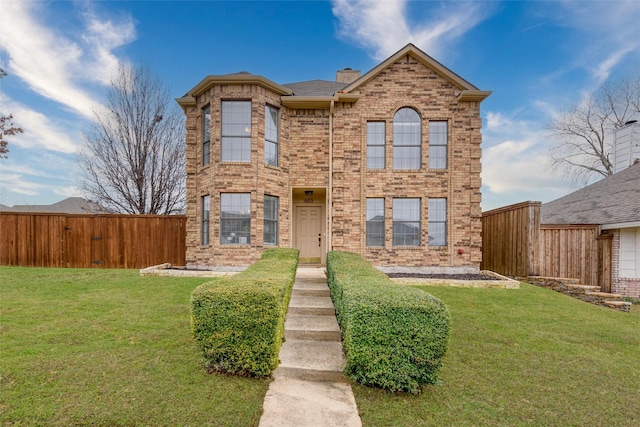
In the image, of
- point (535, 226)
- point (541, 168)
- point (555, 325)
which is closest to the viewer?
point (555, 325)

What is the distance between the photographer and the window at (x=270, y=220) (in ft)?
32.6

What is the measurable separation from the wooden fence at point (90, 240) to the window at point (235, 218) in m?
2.41

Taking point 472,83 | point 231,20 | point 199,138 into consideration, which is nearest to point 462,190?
point 472,83

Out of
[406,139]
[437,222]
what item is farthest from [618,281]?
[406,139]

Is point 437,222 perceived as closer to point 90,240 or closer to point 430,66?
point 430,66

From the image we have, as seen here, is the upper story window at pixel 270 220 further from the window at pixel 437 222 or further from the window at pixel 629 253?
the window at pixel 629 253

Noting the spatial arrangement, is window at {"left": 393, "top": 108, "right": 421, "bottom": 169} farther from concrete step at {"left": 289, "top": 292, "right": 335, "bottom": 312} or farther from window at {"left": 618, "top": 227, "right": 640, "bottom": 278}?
window at {"left": 618, "top": 227, "right": 640, "bottom": 278}

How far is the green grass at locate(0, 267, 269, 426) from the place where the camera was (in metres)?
2.50

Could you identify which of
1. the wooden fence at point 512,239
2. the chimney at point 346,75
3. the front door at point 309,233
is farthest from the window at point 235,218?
the wooden fence at point 512,239

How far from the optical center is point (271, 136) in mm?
10070

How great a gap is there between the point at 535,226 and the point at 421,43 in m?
7.66

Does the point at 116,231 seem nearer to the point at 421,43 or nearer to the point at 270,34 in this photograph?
the point at 270,34

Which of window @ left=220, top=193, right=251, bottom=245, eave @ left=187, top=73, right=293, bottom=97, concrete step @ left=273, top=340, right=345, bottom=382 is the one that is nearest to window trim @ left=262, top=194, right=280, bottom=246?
window @ left=220, top=193, right=251, bottom=245

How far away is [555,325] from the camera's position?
211 inches
